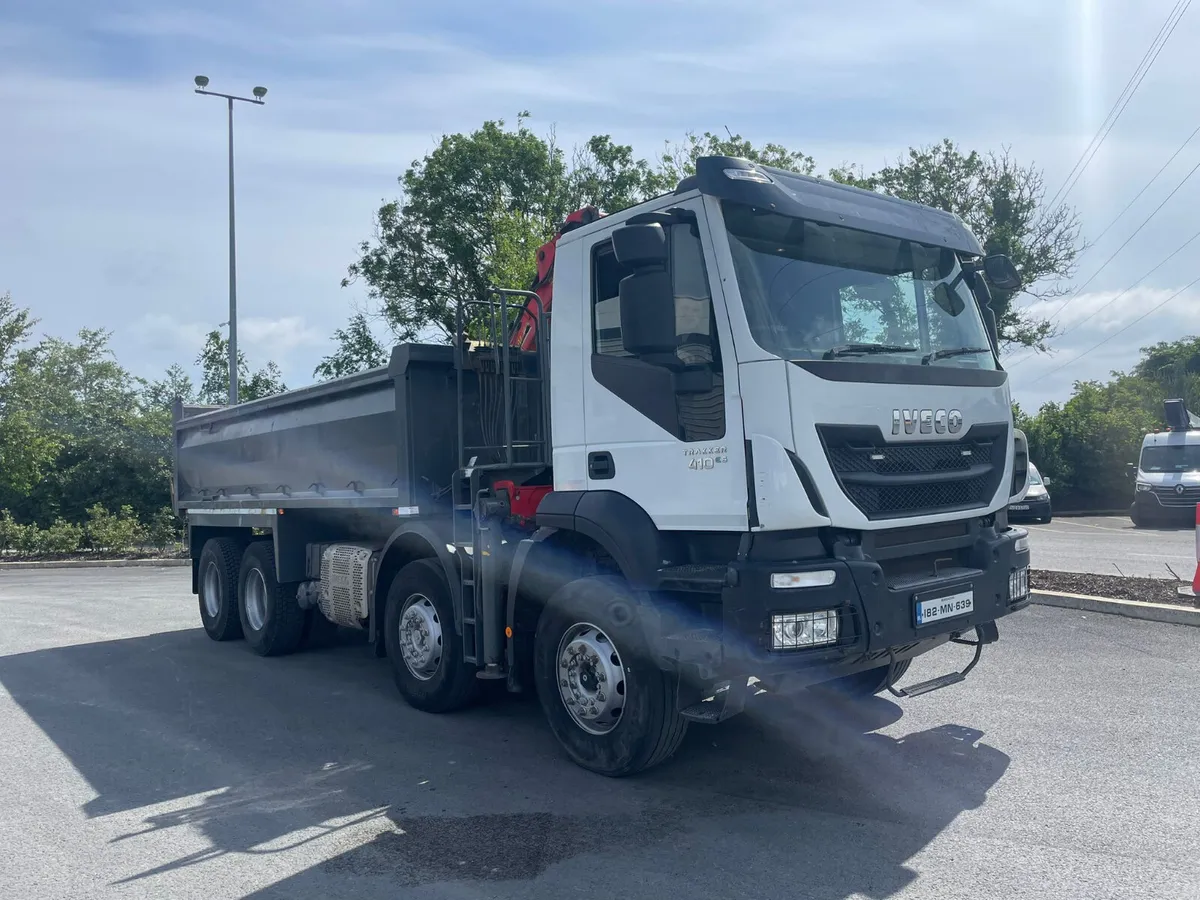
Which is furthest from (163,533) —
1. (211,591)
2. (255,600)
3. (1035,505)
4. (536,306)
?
(536,306)

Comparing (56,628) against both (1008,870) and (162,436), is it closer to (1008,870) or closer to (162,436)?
(1008,870)

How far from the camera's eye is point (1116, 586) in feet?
33.1

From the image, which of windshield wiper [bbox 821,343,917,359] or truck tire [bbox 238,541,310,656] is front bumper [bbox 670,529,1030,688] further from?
truck tire [bbox 238,541,310,656]

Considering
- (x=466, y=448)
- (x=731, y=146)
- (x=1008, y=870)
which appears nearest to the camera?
(x=1008, y=870)

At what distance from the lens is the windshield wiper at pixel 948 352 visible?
5.55 m

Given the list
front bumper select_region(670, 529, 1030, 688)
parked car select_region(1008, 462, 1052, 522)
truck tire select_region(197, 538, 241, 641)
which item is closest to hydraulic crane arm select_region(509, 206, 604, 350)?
front bumper select_region(670, 529, 1030, 688)

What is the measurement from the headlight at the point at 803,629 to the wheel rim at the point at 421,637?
9.68ft

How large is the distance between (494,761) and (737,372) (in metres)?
2.78

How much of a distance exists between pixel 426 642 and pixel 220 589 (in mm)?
4515

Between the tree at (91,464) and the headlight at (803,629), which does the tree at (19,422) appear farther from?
the headlight at (803,629)

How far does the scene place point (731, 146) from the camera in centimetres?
2925

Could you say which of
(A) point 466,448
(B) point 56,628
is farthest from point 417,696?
(B) point 56,628

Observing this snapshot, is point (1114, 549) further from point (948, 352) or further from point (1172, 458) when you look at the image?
point (948, 352)

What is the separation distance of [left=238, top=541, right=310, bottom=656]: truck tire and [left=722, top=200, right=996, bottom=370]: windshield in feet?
20.2
